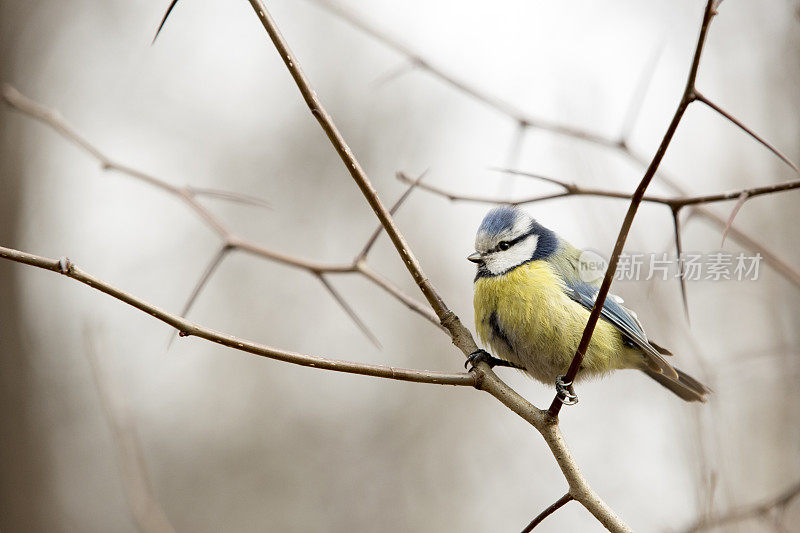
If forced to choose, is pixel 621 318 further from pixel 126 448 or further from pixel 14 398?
pixel 14 398

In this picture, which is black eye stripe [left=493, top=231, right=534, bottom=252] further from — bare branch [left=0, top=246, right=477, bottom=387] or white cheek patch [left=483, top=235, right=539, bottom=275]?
bare branch [left=0, top=246, right=477, bottom=387]

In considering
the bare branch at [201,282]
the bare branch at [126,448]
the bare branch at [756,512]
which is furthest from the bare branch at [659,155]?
the bare branch at [126,448]

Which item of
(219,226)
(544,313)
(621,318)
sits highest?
(219,226)

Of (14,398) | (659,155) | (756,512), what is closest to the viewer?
(659,155)

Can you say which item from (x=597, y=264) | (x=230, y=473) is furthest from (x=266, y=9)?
(x=230, y=473)

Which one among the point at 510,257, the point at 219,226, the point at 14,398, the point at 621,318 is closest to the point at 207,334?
the point at 219,226

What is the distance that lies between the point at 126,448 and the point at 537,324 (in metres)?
1.49

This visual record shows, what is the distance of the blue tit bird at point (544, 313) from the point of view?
251cm

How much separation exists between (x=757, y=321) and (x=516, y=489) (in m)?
2.70

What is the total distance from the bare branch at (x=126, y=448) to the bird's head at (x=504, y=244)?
1435 millimetres

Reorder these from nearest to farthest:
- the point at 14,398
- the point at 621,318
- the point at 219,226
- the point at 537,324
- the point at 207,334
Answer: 1. the point at 207,334
2. the point at 219,226
3. the point at 537,324
4. the point at 621,318
5. the point at 14,398

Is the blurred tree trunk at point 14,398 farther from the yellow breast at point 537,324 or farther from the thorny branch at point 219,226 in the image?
the yellow breast at point 537,324

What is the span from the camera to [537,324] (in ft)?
8.22

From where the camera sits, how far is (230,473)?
27.7 ft
